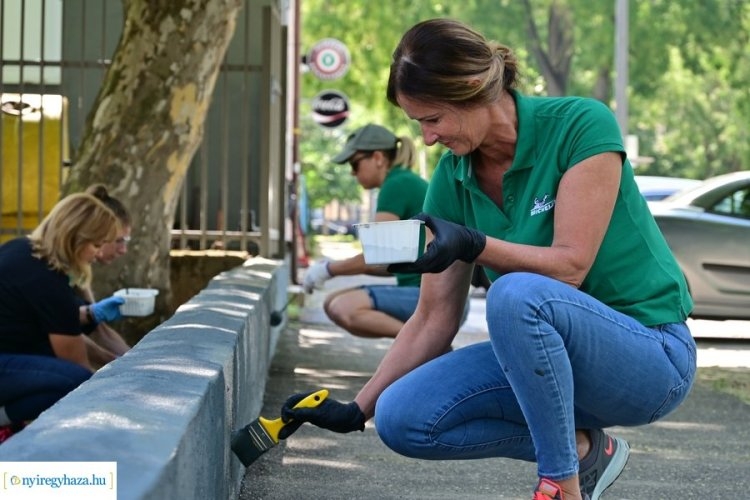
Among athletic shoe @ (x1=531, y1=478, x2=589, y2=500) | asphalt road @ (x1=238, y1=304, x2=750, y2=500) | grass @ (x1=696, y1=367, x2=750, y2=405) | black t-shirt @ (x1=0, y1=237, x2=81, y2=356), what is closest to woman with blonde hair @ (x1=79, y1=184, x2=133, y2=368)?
black t-shirt @ (x1=0, y1=237, x2=81, y2=356)

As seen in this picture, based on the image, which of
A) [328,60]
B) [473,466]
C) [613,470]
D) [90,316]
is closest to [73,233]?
[90,316]

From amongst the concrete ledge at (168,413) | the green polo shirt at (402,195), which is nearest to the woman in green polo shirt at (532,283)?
the concrete ledge at (168,413)

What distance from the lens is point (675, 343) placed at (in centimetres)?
404

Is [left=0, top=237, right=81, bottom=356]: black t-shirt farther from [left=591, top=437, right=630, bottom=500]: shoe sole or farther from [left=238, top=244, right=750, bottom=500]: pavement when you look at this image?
[left=591, top=437, right=630, bottom=500]: shoe sole

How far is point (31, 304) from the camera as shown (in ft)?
20.9

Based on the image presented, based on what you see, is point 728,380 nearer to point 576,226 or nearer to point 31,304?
point 31,304

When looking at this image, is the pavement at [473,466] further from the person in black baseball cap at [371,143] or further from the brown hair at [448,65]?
the brown hair at [448,65]

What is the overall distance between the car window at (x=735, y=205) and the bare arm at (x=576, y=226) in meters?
9.21

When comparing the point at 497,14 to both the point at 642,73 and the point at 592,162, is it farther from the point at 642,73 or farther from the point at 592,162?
the point at 592,162

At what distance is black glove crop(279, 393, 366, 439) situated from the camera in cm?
411

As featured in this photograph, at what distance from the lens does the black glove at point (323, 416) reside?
4109 millimetres

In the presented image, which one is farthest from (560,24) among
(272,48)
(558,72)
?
(272,48)

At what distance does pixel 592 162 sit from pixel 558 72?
90.1 feet

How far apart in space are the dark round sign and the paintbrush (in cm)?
1887
